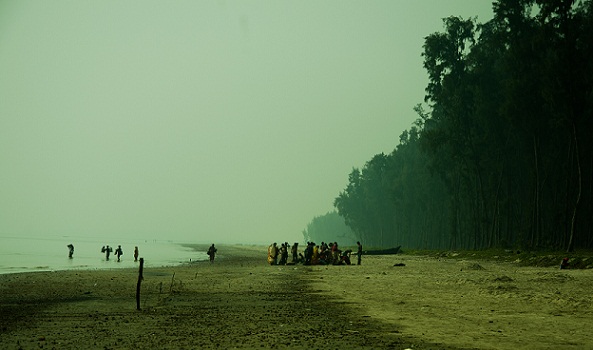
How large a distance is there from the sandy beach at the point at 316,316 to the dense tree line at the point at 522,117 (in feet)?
75.7

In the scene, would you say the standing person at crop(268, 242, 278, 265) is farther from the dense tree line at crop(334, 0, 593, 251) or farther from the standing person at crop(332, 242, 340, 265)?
the dense tree line at crop(334, 0, 593, 251)

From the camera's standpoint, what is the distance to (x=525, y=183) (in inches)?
2643

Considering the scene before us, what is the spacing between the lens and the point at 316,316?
1494 cm

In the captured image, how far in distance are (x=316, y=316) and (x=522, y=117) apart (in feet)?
135

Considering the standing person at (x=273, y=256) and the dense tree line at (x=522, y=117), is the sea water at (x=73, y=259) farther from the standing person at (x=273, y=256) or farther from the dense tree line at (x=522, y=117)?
the dense tree line at (x=522, y=117)

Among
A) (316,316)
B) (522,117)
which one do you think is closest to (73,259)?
(522,117)

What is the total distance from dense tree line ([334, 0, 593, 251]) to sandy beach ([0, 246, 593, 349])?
23087 mm

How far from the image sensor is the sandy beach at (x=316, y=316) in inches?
442

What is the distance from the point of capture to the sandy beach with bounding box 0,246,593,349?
36.8 feet

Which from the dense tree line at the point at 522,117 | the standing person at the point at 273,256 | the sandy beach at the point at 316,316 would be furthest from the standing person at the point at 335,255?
the sandy beach at the point at 316,316

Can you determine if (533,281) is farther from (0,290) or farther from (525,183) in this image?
(525,183)

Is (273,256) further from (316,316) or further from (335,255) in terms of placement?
(316,316)

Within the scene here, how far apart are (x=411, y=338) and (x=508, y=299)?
25.8 feet

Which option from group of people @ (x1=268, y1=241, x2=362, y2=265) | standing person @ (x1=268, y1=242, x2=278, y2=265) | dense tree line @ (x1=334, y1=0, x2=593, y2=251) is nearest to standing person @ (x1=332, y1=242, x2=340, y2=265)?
group of people @ (x1=268, y1=241, x2=362, y2=265)
